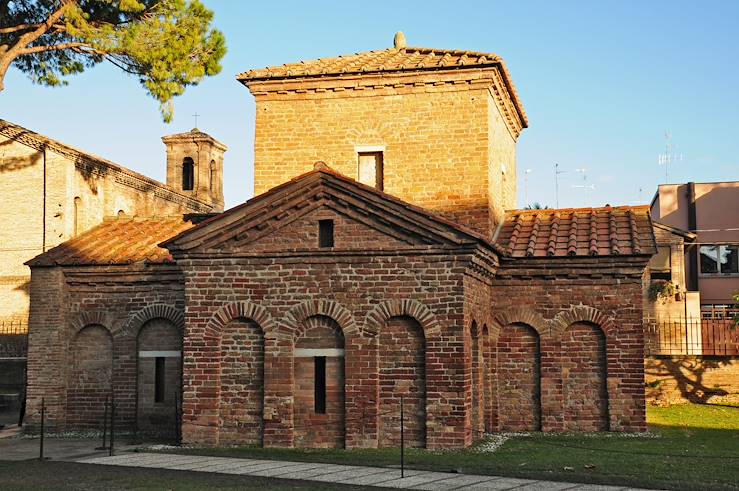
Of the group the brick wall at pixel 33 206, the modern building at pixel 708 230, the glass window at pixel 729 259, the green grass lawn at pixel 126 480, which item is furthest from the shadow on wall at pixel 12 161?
the glass window at pixel 729 259

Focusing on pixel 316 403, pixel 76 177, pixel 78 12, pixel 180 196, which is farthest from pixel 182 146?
pixel 316 403

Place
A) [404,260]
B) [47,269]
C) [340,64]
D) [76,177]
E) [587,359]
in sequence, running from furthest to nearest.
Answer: [76,177] < [340,64] < [47,269] < [587,359] < [404,260]

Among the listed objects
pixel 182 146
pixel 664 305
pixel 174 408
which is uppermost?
pixel 182 146

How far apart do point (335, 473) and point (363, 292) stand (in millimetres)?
3917

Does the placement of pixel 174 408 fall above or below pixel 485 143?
below

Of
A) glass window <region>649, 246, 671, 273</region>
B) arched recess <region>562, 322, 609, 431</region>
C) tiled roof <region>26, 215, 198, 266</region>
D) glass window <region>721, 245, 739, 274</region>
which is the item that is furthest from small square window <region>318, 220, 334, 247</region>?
glass window <region>721, 245, 739, 274</region>

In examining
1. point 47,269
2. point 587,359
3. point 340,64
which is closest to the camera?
point 587,359

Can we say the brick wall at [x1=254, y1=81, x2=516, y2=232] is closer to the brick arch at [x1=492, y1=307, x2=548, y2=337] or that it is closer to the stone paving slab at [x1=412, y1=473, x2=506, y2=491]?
the brick arch at [x1=492, y1=307, x2=548, y2=337]

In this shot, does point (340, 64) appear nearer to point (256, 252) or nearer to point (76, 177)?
point (256, 252)

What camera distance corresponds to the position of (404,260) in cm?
1566

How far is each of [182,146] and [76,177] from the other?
14.8 m

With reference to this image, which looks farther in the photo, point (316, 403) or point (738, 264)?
point (738, 264)

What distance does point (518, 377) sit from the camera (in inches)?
720

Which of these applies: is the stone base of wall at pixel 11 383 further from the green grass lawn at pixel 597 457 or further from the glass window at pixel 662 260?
the glass window at pixel 662 260
